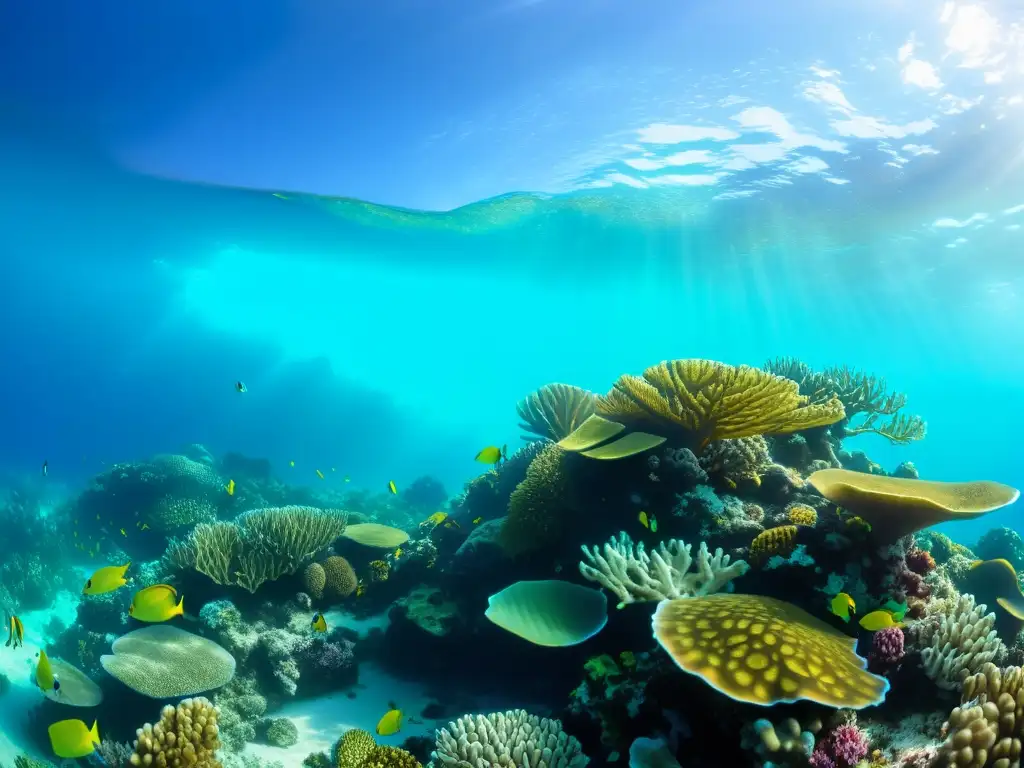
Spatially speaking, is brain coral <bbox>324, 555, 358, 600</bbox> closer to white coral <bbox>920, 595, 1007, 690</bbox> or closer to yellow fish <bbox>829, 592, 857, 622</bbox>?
yellow fish <bbox>829, 592, 857, 622</bbox>

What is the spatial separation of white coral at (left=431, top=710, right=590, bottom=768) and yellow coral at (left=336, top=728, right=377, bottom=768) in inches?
43.1

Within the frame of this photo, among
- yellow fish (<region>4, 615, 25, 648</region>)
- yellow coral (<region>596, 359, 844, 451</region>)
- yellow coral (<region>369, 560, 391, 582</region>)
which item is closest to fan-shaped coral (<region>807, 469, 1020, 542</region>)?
yellow coral (<region>596, 359, 844, 451</region>)

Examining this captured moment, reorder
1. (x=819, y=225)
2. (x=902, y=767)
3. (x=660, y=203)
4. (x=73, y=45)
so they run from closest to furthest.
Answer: (x=902, y=767) → (x=73, y=45) → (x=660, y=203) → (x=819, y=225)

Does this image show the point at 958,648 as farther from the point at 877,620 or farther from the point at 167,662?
the point at 167,662

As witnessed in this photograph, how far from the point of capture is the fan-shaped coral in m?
3.62

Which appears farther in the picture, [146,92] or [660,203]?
[660,203]

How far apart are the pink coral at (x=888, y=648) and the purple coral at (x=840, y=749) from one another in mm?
806

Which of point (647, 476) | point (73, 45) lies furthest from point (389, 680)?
point (73, 45)

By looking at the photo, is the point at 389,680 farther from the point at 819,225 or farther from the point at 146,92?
the point at 819,225

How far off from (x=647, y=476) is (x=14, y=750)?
8.42 meters

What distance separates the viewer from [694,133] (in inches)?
685

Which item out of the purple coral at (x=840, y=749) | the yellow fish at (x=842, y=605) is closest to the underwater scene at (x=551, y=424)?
the purple coral at (x=840, y=749)

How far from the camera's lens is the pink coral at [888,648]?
3592 mm

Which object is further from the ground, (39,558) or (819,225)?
(819,225)
